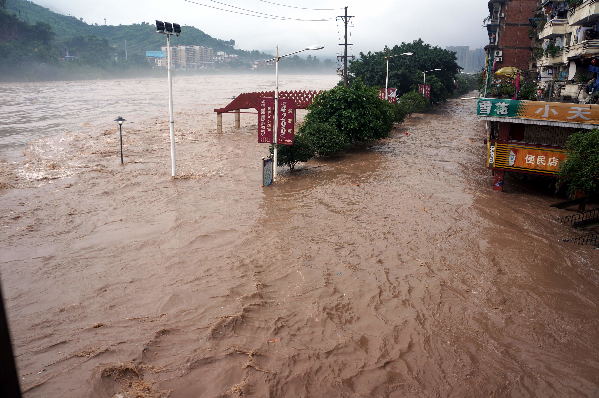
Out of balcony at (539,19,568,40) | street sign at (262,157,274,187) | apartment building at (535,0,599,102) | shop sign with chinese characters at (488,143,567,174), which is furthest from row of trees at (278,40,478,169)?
balcony at (539,19,568,40)

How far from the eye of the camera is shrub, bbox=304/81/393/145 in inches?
845

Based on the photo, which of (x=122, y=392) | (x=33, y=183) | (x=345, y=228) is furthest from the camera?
(x=33, y=183)

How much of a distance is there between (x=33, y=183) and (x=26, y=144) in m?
10.7

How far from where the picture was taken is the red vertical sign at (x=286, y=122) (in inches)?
627

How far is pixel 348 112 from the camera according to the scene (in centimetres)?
2147

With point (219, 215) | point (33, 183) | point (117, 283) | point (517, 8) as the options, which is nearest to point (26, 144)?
point (33, 183)

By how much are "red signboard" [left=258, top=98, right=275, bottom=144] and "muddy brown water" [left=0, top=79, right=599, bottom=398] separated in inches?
78.8

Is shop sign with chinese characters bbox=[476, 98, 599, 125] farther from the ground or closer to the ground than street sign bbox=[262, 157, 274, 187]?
farther from the ground

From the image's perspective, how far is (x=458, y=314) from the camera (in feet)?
25.7

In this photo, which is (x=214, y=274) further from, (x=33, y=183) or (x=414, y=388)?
(x=33, y=183)

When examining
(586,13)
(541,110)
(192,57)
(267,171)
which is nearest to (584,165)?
(541,110)

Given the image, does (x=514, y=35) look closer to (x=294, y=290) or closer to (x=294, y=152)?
(x=294, y=152)

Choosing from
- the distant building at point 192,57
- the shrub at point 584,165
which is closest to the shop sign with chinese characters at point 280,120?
the shrub at point 584,165

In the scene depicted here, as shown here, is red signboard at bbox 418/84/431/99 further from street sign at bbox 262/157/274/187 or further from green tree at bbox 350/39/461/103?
street sign at bbox 262/157/274/187
